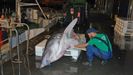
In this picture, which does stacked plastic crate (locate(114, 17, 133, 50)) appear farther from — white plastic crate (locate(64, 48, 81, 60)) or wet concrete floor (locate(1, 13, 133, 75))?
white plastic crate (locate(64, 48, 81, 60))

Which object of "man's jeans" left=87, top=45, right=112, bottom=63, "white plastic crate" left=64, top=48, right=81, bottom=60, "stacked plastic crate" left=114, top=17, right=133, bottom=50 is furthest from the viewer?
"stacked plastic crate" left=114, top=17, right=133, bottom=50

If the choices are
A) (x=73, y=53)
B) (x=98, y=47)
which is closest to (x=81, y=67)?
(x=73, y=53)

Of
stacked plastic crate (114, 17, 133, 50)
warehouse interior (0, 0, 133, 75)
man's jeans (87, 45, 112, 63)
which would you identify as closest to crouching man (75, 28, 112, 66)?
man's jeans (87, 45, 112, 63)

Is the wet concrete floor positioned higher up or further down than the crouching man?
further down

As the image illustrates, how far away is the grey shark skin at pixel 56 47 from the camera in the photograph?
4578 mm

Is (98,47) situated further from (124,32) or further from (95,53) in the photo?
(124,32)

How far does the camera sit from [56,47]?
472cm

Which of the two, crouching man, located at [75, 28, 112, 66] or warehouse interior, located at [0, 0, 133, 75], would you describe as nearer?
warehouse interior, located at [0, 0, 133, 75]

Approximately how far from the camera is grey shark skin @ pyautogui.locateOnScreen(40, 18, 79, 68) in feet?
15.0

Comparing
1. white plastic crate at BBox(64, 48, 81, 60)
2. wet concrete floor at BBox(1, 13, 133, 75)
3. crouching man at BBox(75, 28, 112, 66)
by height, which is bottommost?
wet concrete floor at BBox(1, 13, 133, 75)

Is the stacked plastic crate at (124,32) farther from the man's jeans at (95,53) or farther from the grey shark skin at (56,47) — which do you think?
the grey shark skin at (56,47)

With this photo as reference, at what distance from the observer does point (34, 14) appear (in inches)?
301

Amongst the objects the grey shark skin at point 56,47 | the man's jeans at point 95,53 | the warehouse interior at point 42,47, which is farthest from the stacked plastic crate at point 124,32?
the grey shark skin at point 56,47

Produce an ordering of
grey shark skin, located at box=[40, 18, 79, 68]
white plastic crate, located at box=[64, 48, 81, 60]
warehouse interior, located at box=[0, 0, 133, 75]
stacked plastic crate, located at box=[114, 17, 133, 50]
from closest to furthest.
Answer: warehouse interior, located at box=[0, 0, 133, 75]
grey shark skin, located at box=[40, 18, 79, 68]
white plastic crate, located at box=[64, 48, 81, 60]
stacked plastic crate, located at box=[114, 17, 133, 50]
